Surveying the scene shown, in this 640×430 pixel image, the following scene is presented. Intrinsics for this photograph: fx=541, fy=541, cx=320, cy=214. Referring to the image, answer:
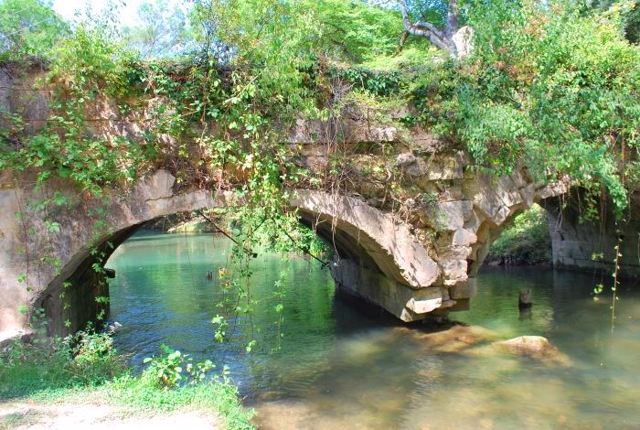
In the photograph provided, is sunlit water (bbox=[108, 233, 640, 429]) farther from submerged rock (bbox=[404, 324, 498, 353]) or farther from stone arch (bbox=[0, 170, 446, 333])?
stone arch (bbox=[0, 170, 446, 333])

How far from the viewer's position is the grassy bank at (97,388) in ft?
14.3

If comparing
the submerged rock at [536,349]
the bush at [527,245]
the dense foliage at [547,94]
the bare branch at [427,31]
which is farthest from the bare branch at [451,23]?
the submerged rock at [536,349]

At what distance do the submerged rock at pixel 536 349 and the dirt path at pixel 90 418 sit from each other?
4841 millimetres

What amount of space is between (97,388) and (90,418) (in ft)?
2.35

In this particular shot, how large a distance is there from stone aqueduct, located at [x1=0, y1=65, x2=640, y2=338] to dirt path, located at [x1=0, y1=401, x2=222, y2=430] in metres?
1.69

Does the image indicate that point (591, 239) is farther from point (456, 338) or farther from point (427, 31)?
point (456, 338)

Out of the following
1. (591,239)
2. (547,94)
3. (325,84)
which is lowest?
(591,239)

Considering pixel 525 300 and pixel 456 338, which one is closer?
pixel 456 338

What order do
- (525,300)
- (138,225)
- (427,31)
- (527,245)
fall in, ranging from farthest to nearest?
(527,245) < (427,31) < (525,300) < (138,225)

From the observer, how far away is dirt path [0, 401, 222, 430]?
3951mm

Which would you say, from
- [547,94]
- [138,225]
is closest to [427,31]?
[547,94]

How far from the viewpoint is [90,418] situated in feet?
13.4

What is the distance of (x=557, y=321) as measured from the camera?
9695 mm

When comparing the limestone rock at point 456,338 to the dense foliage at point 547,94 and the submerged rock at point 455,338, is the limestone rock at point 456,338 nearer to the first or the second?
the submerged rock at point 455,338
